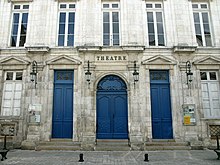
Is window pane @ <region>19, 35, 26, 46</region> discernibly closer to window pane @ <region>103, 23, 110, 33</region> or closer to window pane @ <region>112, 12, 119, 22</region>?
window pane @ <region>103, 23, 110, 33</region>

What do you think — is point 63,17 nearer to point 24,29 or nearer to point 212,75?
point 24,29

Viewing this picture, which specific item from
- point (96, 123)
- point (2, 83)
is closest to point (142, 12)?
point (96, 123)

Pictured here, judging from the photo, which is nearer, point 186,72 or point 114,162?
point 114,162

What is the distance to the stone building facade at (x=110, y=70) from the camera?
982 centimetres

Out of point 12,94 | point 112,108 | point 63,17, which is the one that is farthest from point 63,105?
point 63,17

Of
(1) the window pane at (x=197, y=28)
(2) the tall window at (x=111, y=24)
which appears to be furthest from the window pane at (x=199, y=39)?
(2) the tall window at (x=111, y=24)

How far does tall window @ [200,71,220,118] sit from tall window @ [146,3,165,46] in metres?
2.76

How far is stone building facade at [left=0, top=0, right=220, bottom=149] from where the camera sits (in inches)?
387

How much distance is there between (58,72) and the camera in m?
10.5

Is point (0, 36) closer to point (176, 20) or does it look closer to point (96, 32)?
point (96, 32)

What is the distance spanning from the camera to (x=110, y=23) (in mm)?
10953

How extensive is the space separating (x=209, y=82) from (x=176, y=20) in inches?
142

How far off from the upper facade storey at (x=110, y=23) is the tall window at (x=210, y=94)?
165 centimetres

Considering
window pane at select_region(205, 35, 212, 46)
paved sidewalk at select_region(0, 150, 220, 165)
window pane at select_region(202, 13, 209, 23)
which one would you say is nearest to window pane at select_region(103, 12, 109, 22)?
window pane at select_region(202, 13, 209, 23)
